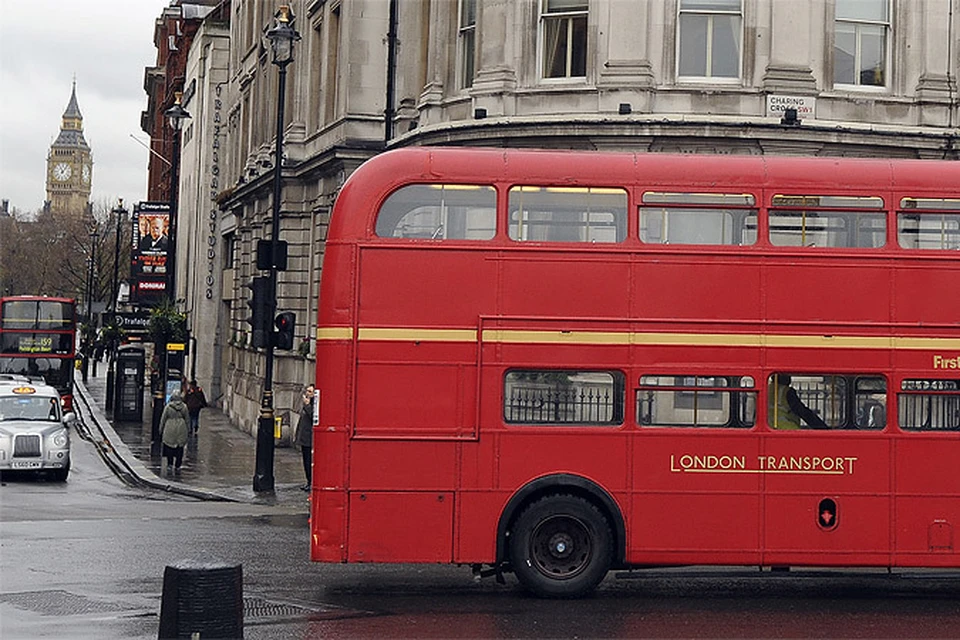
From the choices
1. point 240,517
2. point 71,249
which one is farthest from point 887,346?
point 71,249

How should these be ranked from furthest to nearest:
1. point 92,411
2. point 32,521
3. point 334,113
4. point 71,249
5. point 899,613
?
point 71,249 < point 92,411 < point 334,113 < point 32,521 < point 899,613

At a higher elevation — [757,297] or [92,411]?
[757,297]

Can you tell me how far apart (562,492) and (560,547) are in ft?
1.73

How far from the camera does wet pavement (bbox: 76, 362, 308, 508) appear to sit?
25.6 meters

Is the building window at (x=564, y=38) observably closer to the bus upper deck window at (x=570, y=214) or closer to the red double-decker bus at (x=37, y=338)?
the bus upper deck window at (x=570, y=214)

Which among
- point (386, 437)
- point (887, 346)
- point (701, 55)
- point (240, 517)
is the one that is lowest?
point (240, 517)

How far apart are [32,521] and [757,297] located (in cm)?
1152

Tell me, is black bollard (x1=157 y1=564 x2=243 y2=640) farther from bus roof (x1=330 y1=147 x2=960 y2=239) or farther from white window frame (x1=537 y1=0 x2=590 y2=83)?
white window frame (x1=537 y1=0 x2=590 y2=83)

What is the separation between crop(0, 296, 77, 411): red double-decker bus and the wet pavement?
312 centimetres

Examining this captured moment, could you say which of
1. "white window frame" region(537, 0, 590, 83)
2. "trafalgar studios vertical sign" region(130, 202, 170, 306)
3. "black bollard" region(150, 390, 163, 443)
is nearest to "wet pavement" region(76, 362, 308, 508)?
"black bollard" region(150, 390, 163, 443)

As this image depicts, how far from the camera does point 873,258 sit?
13.5m

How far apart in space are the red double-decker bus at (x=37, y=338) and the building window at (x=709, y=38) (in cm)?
2983

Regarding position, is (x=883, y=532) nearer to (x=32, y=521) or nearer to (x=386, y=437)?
(x=386, y=437)

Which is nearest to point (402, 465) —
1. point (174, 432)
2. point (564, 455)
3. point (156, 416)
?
point (564, 455)
